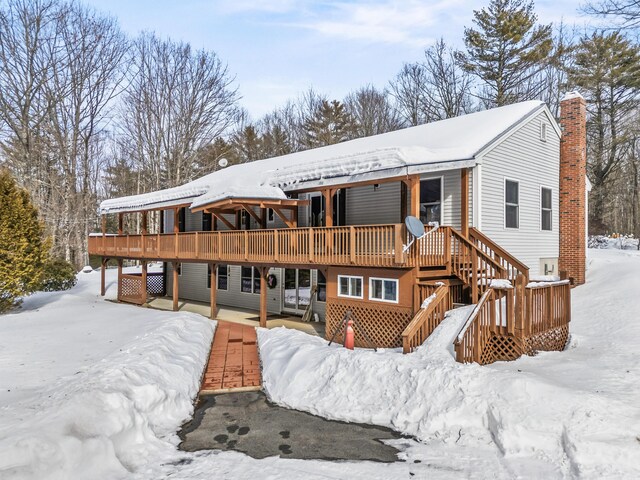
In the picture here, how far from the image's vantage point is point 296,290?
55.2ft

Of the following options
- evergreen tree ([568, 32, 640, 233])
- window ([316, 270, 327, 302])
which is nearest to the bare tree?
evergreen tree ([568, 32, 640, 233])

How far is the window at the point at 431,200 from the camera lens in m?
12.2

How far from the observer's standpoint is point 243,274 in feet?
63.5

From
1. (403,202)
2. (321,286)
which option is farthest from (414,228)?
(321,286)

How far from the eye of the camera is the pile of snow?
5.48 m

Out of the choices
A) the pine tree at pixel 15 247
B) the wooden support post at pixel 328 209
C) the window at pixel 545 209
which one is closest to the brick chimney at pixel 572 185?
the window at pixel 545 209

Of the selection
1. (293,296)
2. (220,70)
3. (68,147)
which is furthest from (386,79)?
(293,296)

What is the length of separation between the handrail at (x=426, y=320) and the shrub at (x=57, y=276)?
68.0 feet

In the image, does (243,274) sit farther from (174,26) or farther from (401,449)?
(174,26)

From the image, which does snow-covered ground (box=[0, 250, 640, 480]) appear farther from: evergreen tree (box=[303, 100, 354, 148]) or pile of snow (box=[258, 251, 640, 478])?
evergreen tree (box=[303, 100, 354, 148])

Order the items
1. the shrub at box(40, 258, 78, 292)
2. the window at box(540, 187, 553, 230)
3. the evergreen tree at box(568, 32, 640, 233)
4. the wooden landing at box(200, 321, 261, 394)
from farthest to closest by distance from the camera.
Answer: the evergreen tree at box(568, 32, 640, 233), the shrub at box(40, 258, 78, 292), the window at box(540, 187, 553, 230), the wooden landing at box(200, 321, 261, 394)

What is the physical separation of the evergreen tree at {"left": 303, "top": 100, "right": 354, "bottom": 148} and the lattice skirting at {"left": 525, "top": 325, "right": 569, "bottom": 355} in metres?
32.3

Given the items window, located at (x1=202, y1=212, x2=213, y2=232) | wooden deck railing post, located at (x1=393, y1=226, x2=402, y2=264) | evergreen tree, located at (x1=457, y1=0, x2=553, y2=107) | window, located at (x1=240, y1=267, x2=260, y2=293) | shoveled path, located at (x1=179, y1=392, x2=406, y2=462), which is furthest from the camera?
evergreen tree, located at (x1=457, y1=0, x2=553, y2=107)

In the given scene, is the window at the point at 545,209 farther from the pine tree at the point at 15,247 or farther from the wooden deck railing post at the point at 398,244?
the pine tree at the point at 15,247
